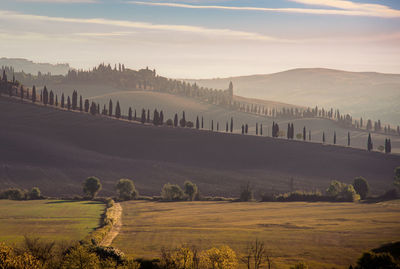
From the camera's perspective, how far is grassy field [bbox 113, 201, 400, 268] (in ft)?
251

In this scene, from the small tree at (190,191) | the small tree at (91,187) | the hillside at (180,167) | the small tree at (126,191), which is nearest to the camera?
the small tree at (126,191)

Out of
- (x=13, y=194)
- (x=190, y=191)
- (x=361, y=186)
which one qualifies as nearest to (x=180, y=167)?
(x=190, y=191)

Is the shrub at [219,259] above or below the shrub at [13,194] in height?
above

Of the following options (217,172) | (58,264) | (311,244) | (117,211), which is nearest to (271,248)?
(311,244)

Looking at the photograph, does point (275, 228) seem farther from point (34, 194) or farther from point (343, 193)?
point (34, 194)

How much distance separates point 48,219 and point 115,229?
17.8 m

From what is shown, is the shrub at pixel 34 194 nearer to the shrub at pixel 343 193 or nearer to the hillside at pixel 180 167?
the hillside at pixel 180 167

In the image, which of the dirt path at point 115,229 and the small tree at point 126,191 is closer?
the dirt path at point 115,229

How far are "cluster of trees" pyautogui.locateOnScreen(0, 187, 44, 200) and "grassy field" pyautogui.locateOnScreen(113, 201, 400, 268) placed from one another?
2733cm

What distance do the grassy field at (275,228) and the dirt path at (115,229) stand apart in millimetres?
1114

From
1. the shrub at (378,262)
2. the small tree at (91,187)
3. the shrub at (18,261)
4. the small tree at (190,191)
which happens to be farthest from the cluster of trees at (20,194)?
→ the shrub at (378,262)

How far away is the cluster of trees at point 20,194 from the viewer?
13925 centimetres

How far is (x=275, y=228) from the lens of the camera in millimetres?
95000

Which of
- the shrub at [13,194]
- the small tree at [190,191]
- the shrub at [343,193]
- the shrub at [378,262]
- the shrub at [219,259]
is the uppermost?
the shrub at [378,262]
